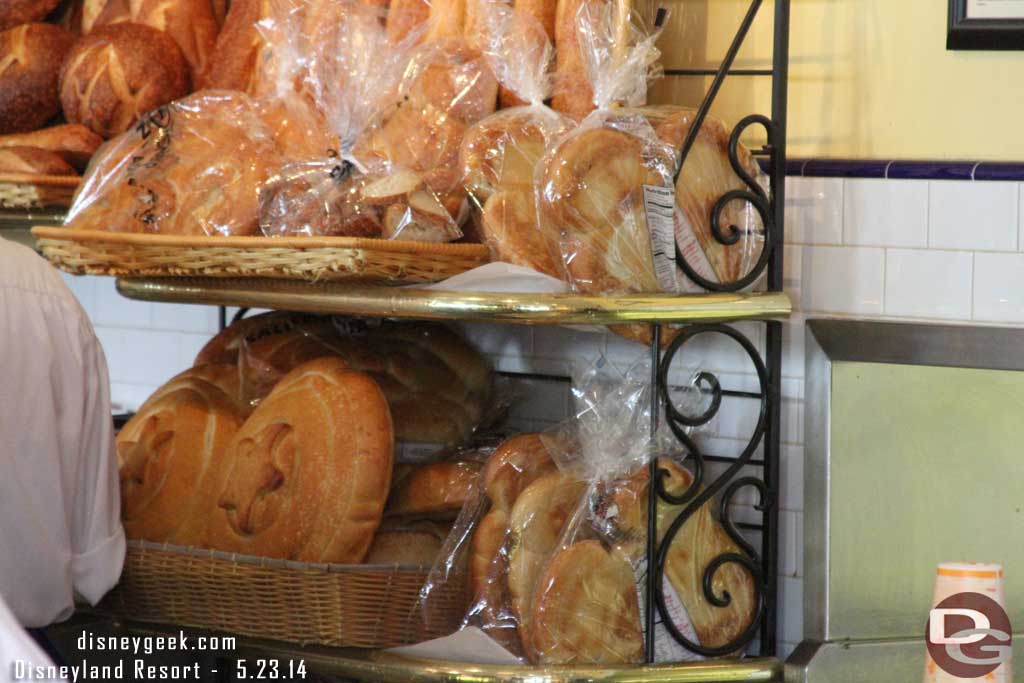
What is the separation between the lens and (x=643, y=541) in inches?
58.0

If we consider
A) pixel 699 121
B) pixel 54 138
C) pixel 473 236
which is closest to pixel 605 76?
pixel 699 121

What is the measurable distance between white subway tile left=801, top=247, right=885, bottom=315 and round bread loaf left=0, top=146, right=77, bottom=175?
41.2 inches

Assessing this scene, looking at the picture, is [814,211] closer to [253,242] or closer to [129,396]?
[253,242]

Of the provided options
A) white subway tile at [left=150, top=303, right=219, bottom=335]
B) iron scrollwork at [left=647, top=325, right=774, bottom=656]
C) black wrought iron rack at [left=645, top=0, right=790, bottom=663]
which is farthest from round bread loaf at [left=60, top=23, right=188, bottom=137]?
iron scrollwork at [left=647, top=325, right=774, bottom=656]

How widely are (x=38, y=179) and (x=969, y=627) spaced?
1.32 m

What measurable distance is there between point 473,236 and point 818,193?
468 mm

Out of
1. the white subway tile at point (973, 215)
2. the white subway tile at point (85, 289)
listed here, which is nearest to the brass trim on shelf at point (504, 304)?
the white subway tile at point (973, 215)

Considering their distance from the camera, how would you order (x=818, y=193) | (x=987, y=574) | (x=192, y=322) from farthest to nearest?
(x=192, y=322) < (x=818, y=193) < (x=987, y=574)

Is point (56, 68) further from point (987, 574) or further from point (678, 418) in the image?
point (987, 574)

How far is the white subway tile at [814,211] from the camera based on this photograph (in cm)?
161

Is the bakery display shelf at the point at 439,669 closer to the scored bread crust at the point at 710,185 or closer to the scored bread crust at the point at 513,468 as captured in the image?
the scored bread crust at the point at 513,468

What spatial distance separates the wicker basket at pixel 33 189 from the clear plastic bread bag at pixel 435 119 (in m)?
0.48

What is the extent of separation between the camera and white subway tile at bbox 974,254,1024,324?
1534 millimetres

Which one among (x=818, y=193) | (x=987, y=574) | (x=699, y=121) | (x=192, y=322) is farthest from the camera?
(x=192, y=322)
